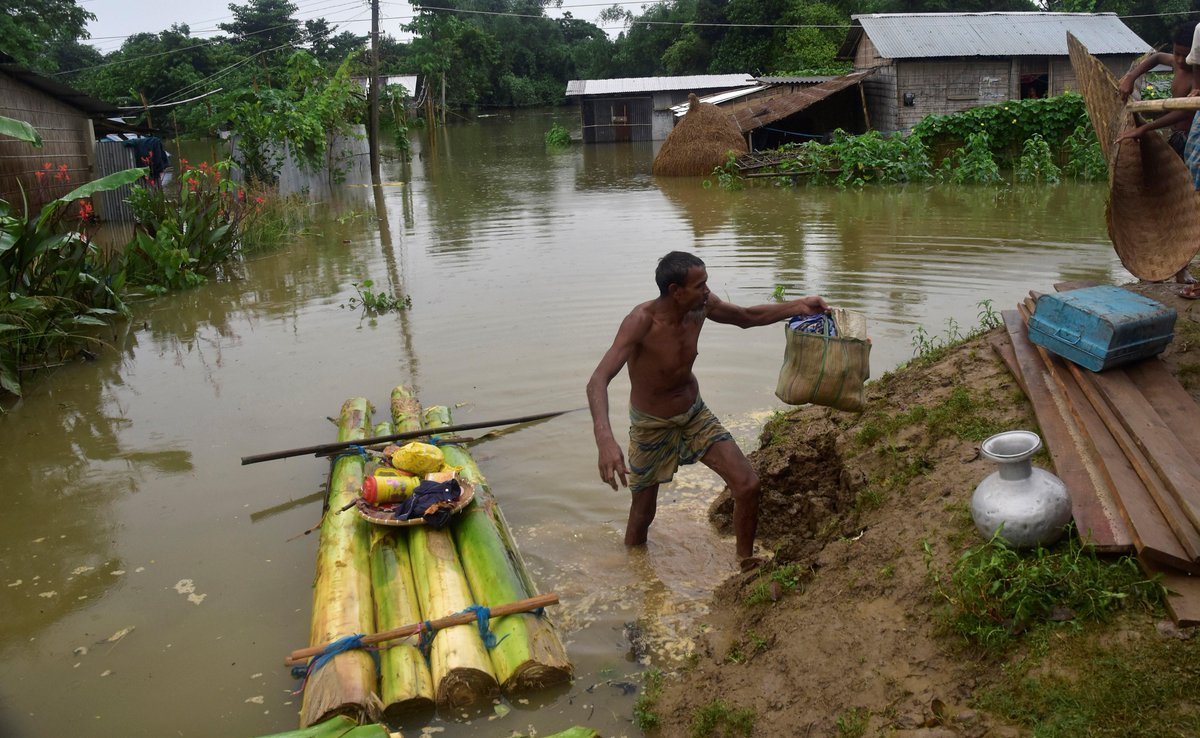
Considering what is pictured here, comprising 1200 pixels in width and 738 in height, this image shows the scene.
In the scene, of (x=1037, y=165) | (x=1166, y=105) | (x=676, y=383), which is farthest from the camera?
(x=1037, y=165)

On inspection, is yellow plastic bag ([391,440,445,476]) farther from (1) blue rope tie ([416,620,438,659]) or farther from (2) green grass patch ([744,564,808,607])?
(2) green grass patch ([744,564,808,607])

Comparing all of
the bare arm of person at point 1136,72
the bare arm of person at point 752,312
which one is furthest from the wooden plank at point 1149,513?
the bare arm of person at point 1136,72

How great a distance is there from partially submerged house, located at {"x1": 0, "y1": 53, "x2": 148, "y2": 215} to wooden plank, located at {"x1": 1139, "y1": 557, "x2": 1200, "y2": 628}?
14.2 meters

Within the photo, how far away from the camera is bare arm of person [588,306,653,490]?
381 cm

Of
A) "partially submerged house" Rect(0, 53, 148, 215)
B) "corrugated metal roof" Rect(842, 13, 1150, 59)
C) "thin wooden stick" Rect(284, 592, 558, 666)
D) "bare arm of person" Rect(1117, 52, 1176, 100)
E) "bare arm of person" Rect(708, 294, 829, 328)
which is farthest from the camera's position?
"corrugated metal roof" Rect(842, 13, 1150, 59)

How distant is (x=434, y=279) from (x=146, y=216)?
3800 millimetres

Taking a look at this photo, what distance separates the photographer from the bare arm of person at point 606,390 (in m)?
3.81

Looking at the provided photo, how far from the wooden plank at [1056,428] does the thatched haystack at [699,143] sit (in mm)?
17044

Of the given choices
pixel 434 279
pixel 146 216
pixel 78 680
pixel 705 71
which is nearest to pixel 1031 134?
pixel 434 279

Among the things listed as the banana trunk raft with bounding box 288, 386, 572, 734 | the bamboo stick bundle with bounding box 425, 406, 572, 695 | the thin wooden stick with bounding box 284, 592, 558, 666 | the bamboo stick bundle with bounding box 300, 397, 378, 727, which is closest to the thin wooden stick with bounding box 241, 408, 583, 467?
the bamboo stick bundle with bounding box 300, 397, 378, 727

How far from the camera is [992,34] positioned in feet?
81.9

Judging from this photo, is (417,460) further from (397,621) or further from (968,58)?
(968,58)

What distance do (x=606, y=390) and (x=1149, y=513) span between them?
217 cm

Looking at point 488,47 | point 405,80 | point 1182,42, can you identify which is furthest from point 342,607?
point 488,47
